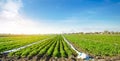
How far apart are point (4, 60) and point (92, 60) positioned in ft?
27.6

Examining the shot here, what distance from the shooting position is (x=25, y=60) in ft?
47.3

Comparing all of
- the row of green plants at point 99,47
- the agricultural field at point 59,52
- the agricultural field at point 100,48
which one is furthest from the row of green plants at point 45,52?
the row of green plants at point 99,47

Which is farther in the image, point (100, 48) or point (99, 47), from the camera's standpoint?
point (99, 47)

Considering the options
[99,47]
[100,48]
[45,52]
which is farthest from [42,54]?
[99,47]

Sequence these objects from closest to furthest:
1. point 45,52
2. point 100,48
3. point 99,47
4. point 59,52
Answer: point 59,52 < point 45,52 < point 100,48 < point 99,47

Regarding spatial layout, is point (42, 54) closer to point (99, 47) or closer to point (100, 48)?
point (100, 48)

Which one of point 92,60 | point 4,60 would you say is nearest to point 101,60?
point 92,60

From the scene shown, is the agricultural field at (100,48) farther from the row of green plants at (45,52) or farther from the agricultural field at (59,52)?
the row of green plants at (45,52)

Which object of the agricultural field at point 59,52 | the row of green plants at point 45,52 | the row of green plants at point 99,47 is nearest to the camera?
the agricultural field at point 59,52

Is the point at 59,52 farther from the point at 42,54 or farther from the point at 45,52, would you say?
the point at 42,54

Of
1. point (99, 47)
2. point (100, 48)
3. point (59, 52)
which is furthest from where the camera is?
point (99, 47)

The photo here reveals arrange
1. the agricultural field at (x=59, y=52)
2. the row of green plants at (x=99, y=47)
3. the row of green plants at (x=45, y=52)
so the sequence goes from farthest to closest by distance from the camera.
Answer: the row of green plants at (x=99, y=47)
the row of green plants at (x=45, y=52)
the agricultural field at (x=59, y=52)

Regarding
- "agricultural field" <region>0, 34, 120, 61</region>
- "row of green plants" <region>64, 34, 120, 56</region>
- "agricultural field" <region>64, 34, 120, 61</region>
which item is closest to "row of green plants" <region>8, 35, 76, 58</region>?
"agricultural field" <region>0, 34, 120, 61</region>

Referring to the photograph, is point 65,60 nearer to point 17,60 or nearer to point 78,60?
point 78,60
